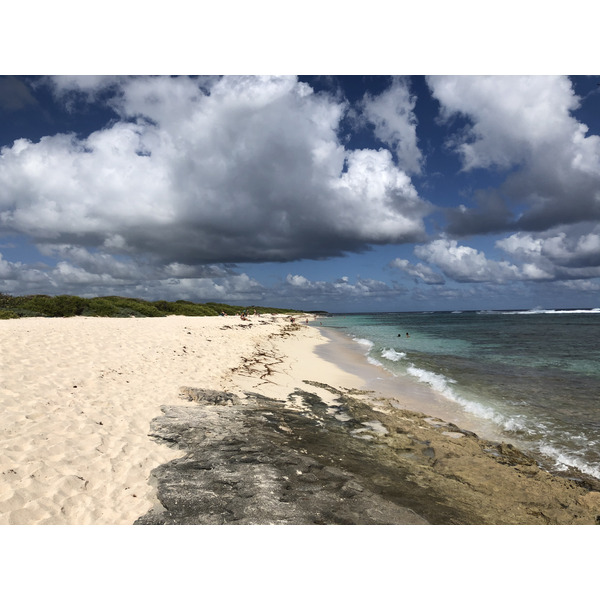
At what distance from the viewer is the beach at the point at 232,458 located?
180 inches

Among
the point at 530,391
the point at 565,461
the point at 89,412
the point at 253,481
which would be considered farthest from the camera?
the point at 530,391

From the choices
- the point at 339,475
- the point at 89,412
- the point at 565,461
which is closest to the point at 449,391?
the point at 565,461

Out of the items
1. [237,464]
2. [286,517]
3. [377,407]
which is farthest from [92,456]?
[377,407]

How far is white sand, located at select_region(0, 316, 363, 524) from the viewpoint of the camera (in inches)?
176

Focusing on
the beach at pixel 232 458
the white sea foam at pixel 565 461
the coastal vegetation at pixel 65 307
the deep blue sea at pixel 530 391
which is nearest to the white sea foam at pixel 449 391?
the deep blue sea at pixel 530 391

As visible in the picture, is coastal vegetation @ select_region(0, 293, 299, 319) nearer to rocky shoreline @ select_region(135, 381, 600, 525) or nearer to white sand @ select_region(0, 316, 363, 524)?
white sand @ select_region(0, 316, 363, 524)

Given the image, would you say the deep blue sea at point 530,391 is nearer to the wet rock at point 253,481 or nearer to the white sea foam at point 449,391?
the white sea foam at point 449,391

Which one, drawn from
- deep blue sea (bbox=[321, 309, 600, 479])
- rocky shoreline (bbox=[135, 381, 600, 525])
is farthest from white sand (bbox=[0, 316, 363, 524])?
deep blue sea (bbox=[321, 309, 600, 479])

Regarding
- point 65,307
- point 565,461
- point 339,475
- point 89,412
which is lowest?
point 565,461

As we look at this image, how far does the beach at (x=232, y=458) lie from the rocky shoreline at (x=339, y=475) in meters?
0.03

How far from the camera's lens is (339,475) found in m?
5.68

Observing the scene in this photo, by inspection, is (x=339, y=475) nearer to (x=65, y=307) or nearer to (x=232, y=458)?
(x=232, y=458)

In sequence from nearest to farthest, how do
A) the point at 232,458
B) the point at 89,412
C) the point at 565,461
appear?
the point at 232,458, the point at 89,412, the point at 565,461

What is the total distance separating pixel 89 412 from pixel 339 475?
5.57m
